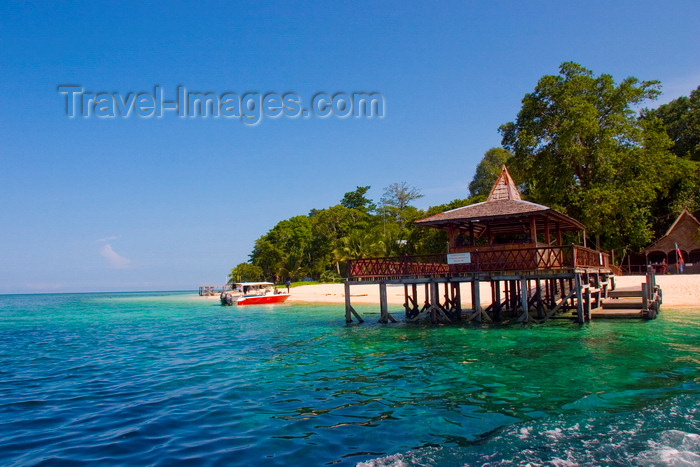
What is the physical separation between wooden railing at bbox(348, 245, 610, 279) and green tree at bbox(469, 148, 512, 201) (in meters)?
36.9

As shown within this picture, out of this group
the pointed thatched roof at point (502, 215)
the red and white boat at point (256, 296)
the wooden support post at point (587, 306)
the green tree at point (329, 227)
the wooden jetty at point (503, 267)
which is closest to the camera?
the wooden jetty at point (503, 267)

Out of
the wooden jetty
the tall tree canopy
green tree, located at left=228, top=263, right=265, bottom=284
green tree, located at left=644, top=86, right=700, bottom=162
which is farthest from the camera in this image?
green tree, located at left=228, top=263, right=265, bottom=284

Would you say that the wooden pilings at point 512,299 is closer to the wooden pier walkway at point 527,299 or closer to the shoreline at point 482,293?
the wooden pier walkway at point 527,299

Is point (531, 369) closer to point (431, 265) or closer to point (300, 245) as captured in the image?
point (431, 265)

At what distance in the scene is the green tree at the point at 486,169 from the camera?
6016cm

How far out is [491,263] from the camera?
830 inches

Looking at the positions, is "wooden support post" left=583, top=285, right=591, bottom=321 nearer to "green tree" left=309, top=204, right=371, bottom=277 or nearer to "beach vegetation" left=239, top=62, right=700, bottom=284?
"beach vegetation" left=239, top=62, right=700, bottom=284

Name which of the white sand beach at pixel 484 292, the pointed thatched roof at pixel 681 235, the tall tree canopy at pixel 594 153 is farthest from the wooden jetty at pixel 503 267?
the pointed thatched roof at pixel 681 235

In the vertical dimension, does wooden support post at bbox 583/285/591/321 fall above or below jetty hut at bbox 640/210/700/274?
below

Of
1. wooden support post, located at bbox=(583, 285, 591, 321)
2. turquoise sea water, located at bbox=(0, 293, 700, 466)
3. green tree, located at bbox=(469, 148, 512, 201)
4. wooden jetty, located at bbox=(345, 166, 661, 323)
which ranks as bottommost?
turquoise sea water, located at bbox=(0, 293, 700, 466)

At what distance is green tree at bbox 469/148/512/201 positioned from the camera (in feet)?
197

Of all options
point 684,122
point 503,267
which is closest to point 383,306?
point 503,267

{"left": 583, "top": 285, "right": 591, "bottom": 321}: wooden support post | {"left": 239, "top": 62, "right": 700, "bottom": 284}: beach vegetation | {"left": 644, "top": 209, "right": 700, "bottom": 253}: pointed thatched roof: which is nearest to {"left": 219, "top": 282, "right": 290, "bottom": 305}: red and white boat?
{"left": 239, "top": 62, "right": 700, "bottom": 284}: beach vegetation

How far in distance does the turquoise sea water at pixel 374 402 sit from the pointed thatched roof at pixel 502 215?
5.12 m
